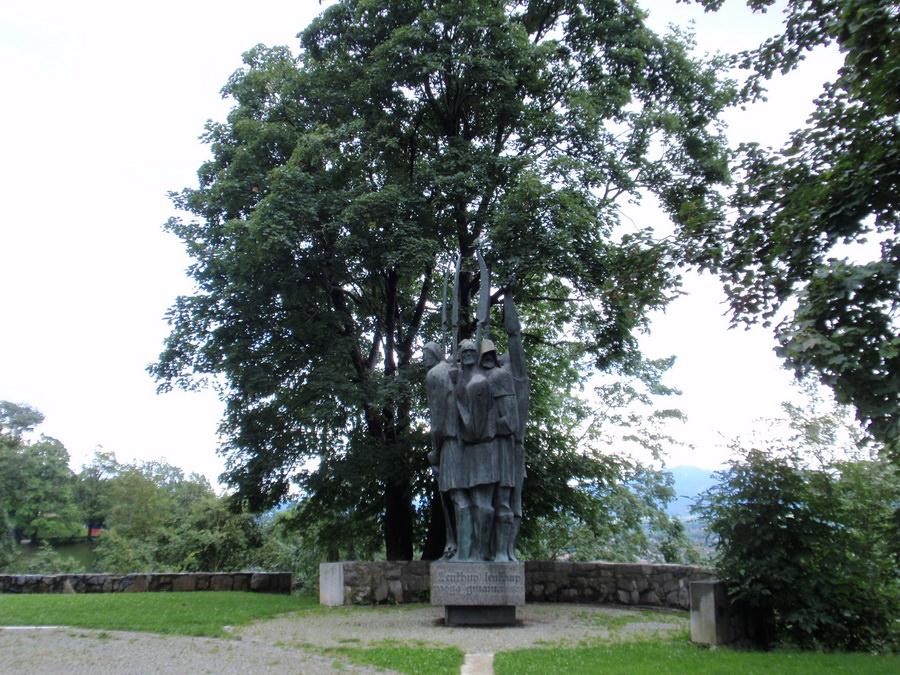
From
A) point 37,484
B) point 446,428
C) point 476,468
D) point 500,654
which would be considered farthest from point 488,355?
point 37,484

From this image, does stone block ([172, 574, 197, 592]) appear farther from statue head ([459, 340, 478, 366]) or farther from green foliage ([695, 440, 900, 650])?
green foliage ([695, 440, 900, 650])

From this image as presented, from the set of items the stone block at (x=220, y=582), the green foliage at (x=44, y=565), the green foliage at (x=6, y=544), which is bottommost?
the green foliage at (x=44, y=565)

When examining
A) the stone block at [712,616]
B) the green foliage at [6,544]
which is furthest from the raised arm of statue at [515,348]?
the green foliage at [6,544]

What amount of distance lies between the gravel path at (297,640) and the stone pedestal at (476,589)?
1.03 ft

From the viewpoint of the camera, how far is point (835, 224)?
678cm

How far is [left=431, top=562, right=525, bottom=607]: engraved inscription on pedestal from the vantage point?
29.6 ft

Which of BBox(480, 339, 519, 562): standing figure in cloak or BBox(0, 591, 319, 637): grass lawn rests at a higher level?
BBox(480, 339, 519, 562): standing figure in cloak

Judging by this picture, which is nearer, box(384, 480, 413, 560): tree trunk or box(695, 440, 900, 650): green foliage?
box(695, 440, 900, 650): green foliage

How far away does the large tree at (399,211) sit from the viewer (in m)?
13.9

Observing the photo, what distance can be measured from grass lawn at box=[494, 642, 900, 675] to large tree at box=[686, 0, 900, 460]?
182 cm

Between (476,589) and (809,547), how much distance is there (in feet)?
12.2

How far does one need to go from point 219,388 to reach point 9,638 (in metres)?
8.48

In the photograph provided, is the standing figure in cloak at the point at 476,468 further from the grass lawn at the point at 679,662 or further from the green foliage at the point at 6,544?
the green foliage at the point at 6,544

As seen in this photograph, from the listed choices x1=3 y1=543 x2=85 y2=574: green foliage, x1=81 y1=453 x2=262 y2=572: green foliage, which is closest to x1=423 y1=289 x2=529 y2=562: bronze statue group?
x1=81 y1=453 x2=262 y2=572: green foliage
